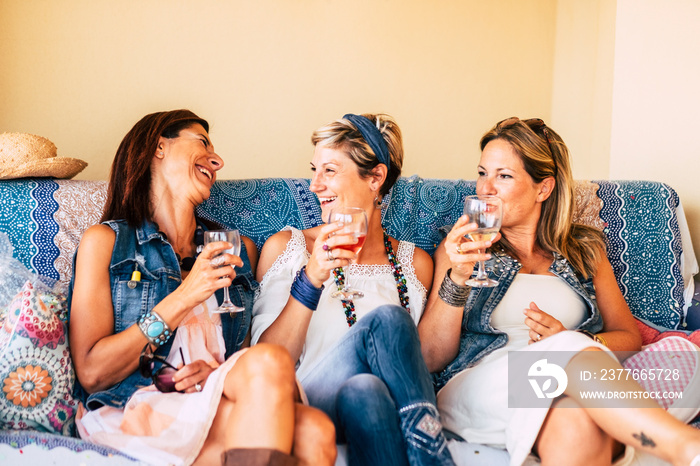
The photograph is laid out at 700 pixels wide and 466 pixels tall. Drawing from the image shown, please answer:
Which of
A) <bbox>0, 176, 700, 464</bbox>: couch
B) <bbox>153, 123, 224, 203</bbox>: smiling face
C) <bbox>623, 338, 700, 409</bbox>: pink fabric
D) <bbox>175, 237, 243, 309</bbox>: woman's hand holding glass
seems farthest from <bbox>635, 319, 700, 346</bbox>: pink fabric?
<bbox>153, 123, 224, 203</bbox>: smiling face

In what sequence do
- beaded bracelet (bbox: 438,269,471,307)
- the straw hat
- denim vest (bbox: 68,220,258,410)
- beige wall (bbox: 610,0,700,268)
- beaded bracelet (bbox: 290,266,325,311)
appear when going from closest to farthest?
denim vest (bbox: 68,220,258,410)
beaded bracelet (bbox: 290,266,325,311)
beaded bracelet (bbox: 438,269,471,307)
the straw hat
beige wall (bbox: 610,0,700,268)

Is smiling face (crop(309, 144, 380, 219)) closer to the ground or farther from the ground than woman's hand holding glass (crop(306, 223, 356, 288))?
farther from the ground

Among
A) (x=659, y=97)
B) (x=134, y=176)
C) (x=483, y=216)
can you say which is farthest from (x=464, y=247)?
(x=659, y=97)

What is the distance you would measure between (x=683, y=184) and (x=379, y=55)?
1928mm

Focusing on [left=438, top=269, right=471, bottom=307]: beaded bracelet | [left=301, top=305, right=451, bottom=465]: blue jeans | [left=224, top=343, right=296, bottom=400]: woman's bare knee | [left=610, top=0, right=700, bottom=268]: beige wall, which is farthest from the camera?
[left=610, top=0, right=700, bottom=268]: beige wall

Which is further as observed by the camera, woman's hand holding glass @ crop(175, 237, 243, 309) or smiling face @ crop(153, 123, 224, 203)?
smiling face @ crop(153, 123, 224, 203)

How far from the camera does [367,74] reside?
3.94m

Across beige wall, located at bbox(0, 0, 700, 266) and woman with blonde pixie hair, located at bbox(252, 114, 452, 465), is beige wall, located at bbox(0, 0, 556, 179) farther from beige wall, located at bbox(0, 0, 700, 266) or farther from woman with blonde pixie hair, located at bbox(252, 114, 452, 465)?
woman with blonde pixie hair, located at bbox(252, 114, 452, 465)

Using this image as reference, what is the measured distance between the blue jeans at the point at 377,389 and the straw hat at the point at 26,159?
4.21 ft

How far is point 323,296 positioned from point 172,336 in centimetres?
55

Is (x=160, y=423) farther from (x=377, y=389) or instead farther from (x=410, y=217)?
(x=410, y=217)

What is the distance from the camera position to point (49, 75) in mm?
3102

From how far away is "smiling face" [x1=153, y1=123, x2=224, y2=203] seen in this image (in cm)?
215

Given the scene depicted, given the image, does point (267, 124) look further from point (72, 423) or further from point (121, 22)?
point (72, 423)
